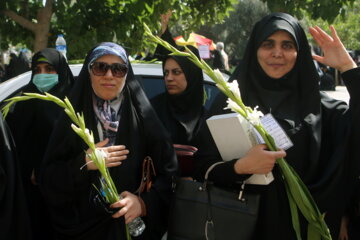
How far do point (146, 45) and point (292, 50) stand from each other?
13.7 ft

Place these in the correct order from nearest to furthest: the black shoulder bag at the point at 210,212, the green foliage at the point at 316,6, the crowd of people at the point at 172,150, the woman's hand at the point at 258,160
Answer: the woman's hand at the point at 258,160 < the black shoulder bag at the point at 210,212 < the crowd of people at the point at 172,150 < the green foliage at the point at 316,6

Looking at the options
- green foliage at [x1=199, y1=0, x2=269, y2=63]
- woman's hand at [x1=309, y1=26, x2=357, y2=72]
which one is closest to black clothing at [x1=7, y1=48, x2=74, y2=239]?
woman's hand at [x1=309, y1=26, x2=357, y2=72]

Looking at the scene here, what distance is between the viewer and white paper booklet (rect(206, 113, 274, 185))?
6.36ft

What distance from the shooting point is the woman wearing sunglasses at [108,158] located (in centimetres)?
220

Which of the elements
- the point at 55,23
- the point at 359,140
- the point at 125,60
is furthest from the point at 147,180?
the point at 55,23

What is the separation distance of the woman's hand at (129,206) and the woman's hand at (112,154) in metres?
0.17

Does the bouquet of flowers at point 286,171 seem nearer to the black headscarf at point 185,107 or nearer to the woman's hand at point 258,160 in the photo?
the woman's hand at point 258,160

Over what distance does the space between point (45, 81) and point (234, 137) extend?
5.76ft

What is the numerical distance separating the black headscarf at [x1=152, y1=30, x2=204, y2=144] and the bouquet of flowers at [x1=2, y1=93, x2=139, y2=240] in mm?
1000

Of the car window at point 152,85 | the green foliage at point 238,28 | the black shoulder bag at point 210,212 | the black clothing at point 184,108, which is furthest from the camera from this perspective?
the green foliage at point 238,28

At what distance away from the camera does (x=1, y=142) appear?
2225mm

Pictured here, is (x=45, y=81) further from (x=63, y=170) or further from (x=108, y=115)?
(x=63, y=170)

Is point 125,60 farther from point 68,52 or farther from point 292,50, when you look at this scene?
point 68,52

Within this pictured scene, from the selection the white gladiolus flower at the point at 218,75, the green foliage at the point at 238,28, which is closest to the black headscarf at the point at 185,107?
the white gladiolus flower at the point at 218,75
